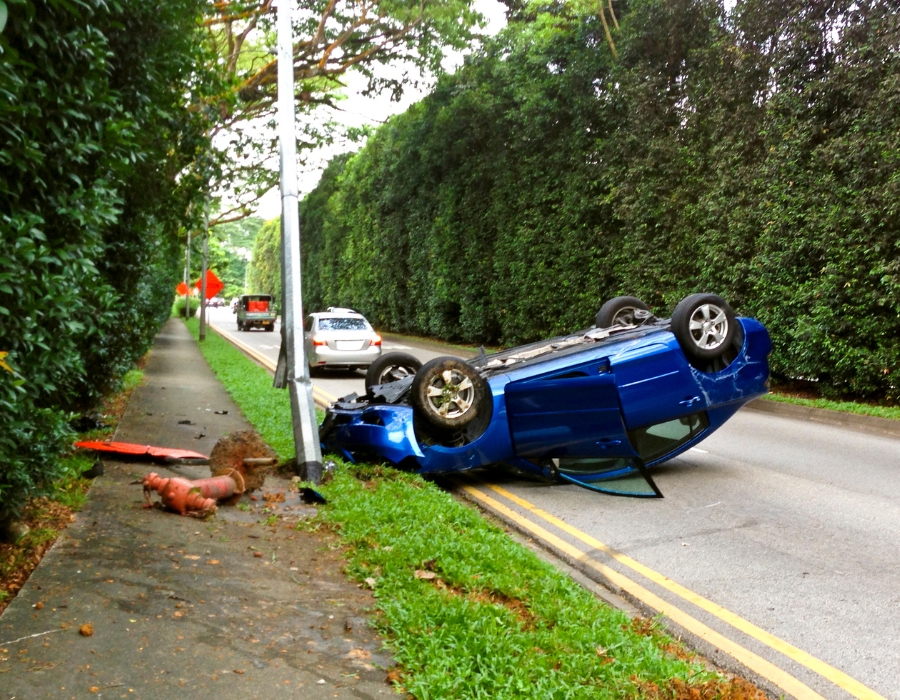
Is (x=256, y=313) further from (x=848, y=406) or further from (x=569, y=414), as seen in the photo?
(x=569, y=414)

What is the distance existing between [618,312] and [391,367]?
2700mm

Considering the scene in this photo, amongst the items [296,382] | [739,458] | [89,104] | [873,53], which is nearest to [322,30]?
[873,53]

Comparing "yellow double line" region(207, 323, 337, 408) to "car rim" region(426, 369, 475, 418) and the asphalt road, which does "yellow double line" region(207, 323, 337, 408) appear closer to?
"car rim" region(426, 369, 475, 418)

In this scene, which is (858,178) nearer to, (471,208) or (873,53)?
(873,53)

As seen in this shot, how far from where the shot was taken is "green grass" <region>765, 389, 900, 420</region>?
1246cm

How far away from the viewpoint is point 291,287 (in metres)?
8.47

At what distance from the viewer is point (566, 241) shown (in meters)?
21.9

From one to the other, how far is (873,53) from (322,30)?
10.6 metres

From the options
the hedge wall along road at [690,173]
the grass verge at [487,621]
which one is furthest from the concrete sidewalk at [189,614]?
the hedge wall along road at [690,173]

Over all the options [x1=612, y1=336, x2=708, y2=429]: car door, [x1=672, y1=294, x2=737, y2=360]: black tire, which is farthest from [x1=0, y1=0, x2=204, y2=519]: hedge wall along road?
[x1=672, y1=294, x2=737, y2=360]: black tire

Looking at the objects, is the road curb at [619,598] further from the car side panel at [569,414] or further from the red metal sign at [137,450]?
the red metal sign at [137,450]

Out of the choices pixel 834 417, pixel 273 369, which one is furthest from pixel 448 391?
pixel 273 369

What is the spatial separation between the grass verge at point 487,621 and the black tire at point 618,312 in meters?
3.41

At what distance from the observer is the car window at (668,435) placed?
26.8 feet
